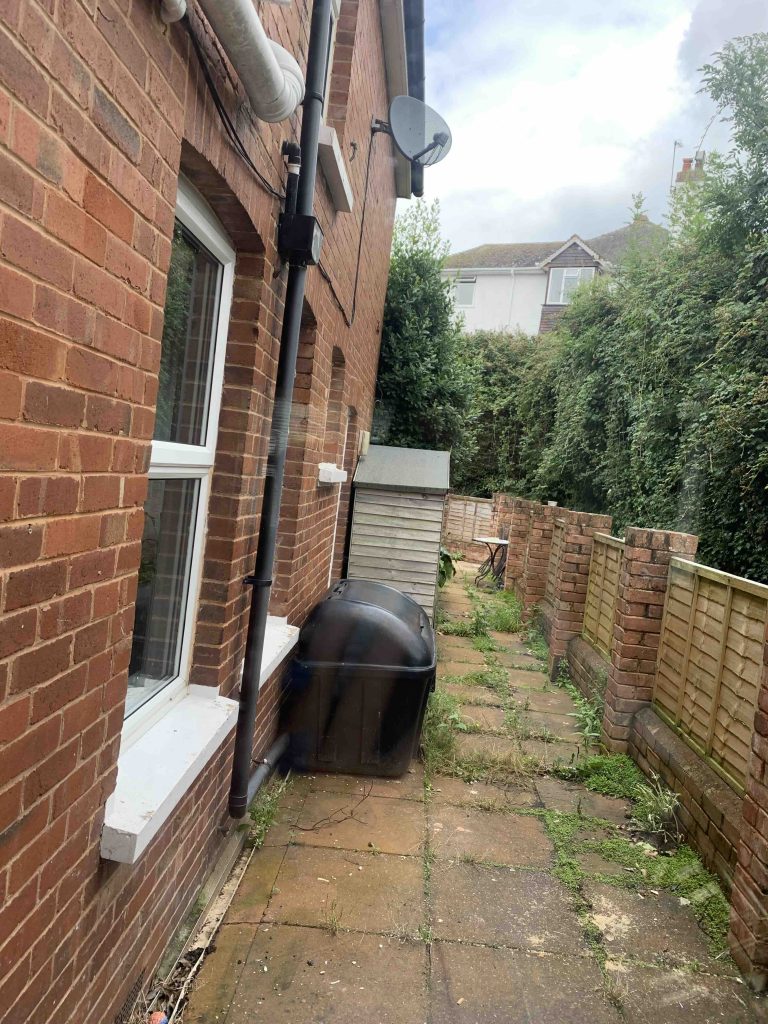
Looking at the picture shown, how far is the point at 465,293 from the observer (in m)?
28.9

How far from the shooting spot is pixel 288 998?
7.86 feet

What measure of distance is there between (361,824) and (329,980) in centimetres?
116

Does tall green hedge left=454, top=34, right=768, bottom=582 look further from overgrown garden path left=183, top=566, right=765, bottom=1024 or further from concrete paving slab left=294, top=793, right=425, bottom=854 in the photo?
concrete paving slab left=294, top=793, right=425, bottom=854

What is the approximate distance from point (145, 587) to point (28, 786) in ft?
3.45

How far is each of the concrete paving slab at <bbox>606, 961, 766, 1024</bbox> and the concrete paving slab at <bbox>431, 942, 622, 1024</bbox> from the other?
96 mm

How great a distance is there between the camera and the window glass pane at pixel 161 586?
2.32 metres

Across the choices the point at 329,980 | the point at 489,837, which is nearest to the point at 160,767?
the point at 329,980

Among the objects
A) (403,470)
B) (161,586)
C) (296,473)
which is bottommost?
(161,586)

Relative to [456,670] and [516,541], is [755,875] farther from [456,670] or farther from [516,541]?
[516,541]

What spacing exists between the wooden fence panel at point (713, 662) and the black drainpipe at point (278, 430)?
7.57ft

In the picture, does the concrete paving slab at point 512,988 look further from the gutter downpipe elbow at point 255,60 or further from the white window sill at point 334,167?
the white window sill at point 334,167

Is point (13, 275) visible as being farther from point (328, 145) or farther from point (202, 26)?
point (328, 145)

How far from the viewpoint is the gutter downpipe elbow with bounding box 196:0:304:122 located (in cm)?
168

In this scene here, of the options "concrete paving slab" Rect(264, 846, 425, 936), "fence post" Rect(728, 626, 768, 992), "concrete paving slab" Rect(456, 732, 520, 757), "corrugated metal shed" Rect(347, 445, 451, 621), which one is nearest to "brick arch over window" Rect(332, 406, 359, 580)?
"corrugated metal shed" Rect(347, 445, 451, 621)
